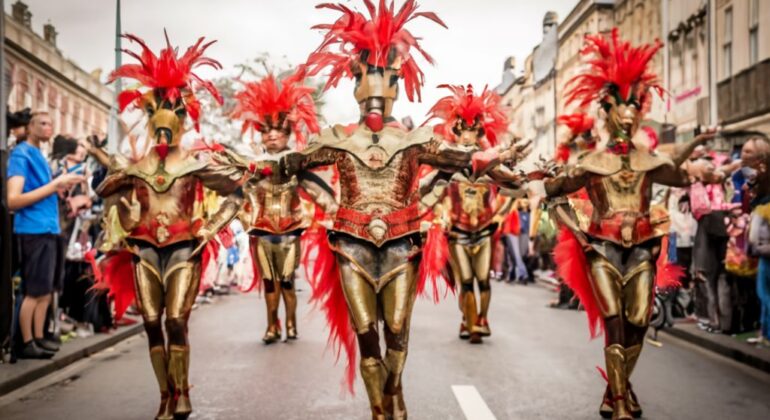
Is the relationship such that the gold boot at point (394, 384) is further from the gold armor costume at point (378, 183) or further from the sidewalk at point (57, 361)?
the sidewalk at point (57, 361)

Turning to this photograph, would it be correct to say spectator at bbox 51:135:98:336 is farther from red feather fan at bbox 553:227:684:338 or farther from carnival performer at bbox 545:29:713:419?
carnival performer at bbox 545:29:713:419

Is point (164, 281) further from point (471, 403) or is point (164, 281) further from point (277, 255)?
point (277, 255)

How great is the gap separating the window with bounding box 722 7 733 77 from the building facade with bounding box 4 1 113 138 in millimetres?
14376

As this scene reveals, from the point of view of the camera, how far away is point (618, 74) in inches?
251

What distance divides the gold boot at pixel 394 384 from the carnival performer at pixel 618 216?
1642 millimetres

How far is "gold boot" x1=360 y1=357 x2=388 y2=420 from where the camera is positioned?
16.3ft

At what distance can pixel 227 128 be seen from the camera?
102 ft

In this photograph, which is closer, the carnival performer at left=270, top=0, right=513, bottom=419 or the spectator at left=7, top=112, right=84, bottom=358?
the carnival performer at left=270, top=0, right=513, bottom=419

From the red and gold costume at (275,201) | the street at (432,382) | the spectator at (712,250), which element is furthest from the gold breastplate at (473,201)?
the spectator at (712,250)

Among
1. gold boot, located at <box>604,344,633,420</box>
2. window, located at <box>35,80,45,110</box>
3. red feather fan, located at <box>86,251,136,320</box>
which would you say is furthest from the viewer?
window, located at <box>35,80,45,110</box>

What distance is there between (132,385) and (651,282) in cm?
465

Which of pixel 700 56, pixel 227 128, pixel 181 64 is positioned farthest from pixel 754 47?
pixel 227 128

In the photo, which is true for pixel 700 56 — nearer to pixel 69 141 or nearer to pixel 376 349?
pixel 69 141

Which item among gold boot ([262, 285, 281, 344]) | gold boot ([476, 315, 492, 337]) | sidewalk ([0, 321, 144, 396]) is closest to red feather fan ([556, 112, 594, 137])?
gold boot ([476, 315, 492, 337])
